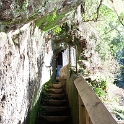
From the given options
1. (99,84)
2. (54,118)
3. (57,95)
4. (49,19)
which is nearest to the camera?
(49,19)

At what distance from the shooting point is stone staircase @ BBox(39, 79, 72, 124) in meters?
7.67

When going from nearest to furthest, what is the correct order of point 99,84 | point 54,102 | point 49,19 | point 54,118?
point 49,19 < point 99,84 < point 54,118 < point 54,102

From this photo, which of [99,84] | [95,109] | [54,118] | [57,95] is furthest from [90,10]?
[95,109]

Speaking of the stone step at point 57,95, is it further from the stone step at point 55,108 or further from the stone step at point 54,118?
the stone step at point 54,118

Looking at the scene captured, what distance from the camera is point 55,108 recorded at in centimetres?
830

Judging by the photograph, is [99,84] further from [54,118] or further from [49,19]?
[49,19]

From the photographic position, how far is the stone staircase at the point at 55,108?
7672mm

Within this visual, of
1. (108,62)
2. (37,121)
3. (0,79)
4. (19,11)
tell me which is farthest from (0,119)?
(108,62)

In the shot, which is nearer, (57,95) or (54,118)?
(54,118)

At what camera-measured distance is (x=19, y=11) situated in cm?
270

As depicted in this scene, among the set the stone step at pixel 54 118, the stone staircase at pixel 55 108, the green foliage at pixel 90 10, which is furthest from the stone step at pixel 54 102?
the green foliage at pixel 90 10

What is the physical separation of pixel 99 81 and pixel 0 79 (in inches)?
155

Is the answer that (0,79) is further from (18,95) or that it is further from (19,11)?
(18,95)

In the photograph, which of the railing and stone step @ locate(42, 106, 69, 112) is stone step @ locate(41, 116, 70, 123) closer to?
stone step @ locate(42, 106, 69, 112)
